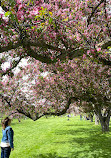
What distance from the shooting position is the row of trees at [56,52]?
706 centimetres

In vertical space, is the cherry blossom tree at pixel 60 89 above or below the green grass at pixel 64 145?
above

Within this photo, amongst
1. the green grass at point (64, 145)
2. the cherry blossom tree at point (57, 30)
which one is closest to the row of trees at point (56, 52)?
the cherry blossom tree at point (57, 30)

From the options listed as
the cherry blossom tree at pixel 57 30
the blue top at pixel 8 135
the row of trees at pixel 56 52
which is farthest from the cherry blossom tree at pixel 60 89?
the blue top at pixel 8 135

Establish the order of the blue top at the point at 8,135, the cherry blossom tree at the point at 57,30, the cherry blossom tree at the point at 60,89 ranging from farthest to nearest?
the cherry blossom tree at the point at 60,89
the blue top at the point at 8,135
the cherry blossom tree at the point at 57,30

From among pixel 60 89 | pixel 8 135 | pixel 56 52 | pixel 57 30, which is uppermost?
pixel 57 30

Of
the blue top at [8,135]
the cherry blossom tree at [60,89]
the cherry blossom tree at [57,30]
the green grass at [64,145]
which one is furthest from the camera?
the cherry blossom tree at [60,89]

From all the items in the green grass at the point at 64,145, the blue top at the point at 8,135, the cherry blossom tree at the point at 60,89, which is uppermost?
the cherry blossom tree at the point at 60,89

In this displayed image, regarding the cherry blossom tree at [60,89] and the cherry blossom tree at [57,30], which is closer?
the cherry blossom tree at [57,30]

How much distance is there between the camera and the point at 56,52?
8.60 metres

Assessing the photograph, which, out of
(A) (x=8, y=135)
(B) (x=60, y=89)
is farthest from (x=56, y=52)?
(B) (x=60, y=89)

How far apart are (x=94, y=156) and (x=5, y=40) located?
917 cm

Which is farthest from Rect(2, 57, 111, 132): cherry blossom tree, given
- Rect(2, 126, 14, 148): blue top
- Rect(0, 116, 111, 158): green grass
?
Rect(2, 126, 14, 148): blue top

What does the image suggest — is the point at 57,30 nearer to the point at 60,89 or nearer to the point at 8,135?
the point at 8,135

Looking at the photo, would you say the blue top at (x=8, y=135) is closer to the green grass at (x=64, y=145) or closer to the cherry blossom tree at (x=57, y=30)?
the cherry blossom tree at (x=57, y=30)
